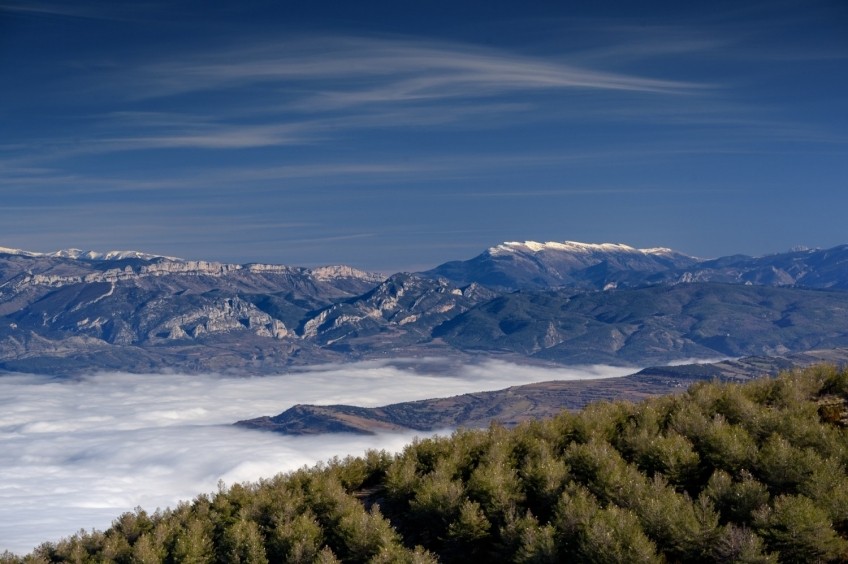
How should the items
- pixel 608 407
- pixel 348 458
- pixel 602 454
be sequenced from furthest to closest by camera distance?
1. pixel 348 458
2. pixel 608 407
3. pixel 602 454

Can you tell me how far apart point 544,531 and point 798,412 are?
10.8 meters

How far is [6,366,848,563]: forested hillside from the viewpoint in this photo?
21.0 meters

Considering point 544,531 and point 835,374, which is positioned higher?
point 835,374

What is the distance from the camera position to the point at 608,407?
32656 mm

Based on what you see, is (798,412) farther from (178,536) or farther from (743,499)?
(178,536)

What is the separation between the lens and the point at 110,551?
29.5m

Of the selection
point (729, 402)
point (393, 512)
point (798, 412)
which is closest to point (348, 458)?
point (393, 512)

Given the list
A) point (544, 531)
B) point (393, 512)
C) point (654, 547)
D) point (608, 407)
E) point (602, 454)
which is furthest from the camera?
point (608, 407)

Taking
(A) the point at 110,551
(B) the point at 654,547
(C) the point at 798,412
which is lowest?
(A) the point at 110,551

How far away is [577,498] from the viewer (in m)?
23.3

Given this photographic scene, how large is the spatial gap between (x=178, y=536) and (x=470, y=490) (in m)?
10.2

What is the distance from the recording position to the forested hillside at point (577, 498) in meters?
21.0

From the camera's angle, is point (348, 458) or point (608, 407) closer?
point (608, 407)

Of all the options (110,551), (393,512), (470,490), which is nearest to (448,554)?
(470,490)
